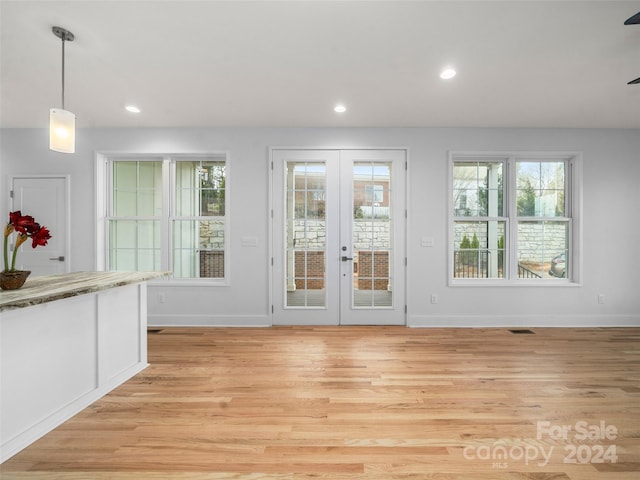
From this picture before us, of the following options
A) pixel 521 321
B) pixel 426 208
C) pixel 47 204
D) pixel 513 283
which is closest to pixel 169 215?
pixel 47 204

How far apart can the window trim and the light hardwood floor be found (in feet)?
3.63

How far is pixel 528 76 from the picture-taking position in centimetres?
287

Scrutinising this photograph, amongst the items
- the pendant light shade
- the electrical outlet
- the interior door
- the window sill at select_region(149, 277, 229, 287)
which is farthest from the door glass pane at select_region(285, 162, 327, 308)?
the interior door

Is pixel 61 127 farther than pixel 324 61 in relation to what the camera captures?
No

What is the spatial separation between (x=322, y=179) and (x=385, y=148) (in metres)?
0.93

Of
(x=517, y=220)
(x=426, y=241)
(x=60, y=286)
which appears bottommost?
(x=60, y=286)

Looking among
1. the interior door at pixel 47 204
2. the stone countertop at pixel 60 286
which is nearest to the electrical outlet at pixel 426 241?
the stone countertop at pixel 60 286

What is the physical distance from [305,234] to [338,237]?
449mm

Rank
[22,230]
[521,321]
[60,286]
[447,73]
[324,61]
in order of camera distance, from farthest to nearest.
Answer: [521,321] → [447,73] → [324,61] → [60,286] → [22,230]

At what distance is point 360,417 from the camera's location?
2111 millimetres

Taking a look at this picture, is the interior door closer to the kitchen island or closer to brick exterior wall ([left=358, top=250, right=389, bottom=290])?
the kitchen island

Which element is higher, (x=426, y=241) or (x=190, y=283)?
(x=426, y=241)

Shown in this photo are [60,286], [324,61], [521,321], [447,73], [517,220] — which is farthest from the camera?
[517,220]

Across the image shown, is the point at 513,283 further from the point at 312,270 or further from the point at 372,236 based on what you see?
the point at 312,270
